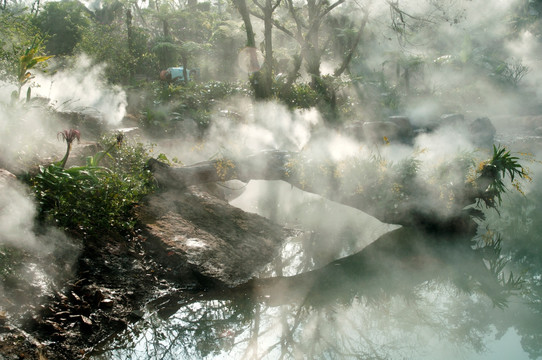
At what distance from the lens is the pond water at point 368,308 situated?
487 centimetres

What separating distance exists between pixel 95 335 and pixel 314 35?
1392cm

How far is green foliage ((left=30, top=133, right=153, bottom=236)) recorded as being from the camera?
18.3ft

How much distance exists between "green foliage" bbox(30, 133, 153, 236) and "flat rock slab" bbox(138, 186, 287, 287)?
39cm

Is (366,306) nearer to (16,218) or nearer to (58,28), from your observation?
(16,218)

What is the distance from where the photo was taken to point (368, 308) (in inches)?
228

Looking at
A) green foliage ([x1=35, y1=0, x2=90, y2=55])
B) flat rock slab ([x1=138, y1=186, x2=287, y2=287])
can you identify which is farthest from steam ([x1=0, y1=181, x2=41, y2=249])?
green foliage ([x1=35, y1=0, x2=90, y2=55])

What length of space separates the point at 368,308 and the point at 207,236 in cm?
262

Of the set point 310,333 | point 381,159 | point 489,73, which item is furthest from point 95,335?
point 489,73

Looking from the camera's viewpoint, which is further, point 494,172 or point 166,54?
point 166,54

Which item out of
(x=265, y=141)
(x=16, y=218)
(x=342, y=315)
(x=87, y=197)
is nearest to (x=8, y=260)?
(x=16, y=218)

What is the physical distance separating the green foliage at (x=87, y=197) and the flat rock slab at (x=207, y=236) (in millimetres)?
387

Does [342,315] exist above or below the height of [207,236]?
below

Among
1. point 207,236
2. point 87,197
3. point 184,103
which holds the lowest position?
point 207,236

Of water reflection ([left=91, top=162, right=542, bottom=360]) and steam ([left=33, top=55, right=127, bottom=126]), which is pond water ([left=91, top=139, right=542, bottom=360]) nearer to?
water reflection ([left=91, top=162, right=542, bottom=360])
